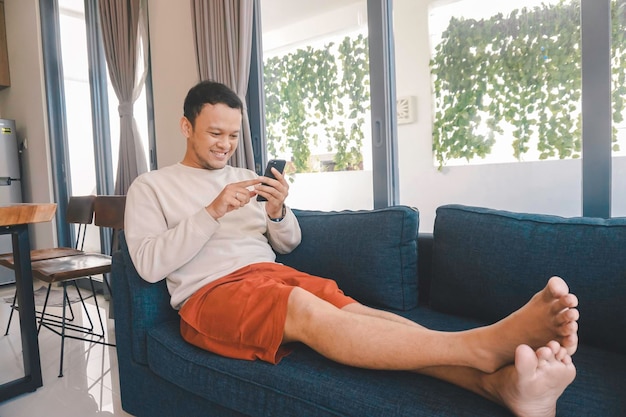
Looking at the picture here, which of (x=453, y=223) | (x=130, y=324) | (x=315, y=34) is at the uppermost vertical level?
(x=315, y=34)

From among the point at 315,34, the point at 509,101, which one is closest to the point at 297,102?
the point at 315,34

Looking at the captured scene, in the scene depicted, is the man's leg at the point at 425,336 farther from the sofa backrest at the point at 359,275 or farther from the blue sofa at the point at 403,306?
the sofa backrest at the point at 359,275

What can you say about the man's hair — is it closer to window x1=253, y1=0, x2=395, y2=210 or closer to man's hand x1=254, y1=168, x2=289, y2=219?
man's hand x1=254, y1=168, x2=289, y2=219

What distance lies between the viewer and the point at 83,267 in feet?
7.50

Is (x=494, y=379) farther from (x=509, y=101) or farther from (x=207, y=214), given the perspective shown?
(x=509, y=101)

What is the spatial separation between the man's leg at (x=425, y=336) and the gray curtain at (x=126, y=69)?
251 cm

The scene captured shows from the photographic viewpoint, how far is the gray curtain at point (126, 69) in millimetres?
3129

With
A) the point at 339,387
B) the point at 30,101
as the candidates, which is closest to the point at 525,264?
the point at 339,387

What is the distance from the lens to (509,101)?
74.8 inches

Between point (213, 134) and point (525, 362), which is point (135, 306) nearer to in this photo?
point (213, 134)

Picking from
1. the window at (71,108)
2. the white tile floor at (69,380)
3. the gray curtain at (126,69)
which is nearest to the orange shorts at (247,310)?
the white tile floor at (69,380)

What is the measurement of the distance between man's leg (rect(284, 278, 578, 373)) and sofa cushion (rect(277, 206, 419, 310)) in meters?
0.37

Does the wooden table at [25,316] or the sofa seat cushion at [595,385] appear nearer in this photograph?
the sofa seat cushion at [595,385]

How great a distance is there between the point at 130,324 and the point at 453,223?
46.3 inches
